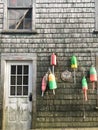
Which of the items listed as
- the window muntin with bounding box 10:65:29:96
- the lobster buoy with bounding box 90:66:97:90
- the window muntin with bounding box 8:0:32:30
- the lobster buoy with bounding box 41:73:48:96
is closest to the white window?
the window muntin with bounding box 8:0:32:30

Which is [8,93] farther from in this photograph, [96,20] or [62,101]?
[96,20]

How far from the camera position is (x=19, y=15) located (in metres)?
11.0

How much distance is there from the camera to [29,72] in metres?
10.7

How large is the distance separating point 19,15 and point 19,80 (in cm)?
215

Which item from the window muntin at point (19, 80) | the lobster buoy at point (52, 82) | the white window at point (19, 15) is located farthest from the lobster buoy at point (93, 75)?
the white window at point (19, 15)

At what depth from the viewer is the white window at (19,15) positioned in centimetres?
1093

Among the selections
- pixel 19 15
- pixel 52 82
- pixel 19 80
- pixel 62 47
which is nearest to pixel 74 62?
pixel 62 47

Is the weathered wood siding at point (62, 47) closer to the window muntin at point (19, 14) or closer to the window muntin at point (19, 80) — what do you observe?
the window muntin at point (19, 14)

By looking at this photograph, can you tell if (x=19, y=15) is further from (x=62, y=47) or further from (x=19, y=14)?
(x=62, y=47)

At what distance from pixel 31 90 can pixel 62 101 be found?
1043mm

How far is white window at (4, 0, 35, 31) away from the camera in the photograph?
1093cm

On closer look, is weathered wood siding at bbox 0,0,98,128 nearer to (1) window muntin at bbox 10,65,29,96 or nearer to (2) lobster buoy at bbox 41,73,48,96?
(2) lobster buoy at bbox 41,73,48,96

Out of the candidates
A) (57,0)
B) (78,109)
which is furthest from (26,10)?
(78,109)

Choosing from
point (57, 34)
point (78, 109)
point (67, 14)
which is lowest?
point (78, 109)
